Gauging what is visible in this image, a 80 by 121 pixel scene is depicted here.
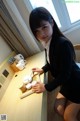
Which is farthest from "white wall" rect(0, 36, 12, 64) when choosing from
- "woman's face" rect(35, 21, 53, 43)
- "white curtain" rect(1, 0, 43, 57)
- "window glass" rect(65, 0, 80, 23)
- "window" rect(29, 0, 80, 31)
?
"window glass" rect(65, 0, 80, 23)

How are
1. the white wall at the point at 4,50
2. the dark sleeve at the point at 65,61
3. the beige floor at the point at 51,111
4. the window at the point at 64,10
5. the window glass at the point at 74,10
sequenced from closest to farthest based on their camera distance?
1. the dark sleeve at the point at 65,61
2. the beige floor at the point at 51,111
3. the white wall at the point at 4,50
4. the window at the point at 64,10
5. the window glass at the point at 74,10

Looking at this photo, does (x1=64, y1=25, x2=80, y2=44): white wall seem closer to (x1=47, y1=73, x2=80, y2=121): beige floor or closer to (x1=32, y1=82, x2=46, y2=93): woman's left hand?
(x1=47, y1=73, x2=80, y2=121): beige floor

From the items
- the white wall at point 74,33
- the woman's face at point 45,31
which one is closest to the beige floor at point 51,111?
the woman's face at point 45,31

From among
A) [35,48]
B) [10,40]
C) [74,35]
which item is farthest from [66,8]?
[10,40]

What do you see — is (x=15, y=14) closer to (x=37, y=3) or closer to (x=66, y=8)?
(x=37, y=3)

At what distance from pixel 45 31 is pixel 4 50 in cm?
76

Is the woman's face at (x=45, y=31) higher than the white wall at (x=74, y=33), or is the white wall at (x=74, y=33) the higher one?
the woman's face at (x=45, y=31)

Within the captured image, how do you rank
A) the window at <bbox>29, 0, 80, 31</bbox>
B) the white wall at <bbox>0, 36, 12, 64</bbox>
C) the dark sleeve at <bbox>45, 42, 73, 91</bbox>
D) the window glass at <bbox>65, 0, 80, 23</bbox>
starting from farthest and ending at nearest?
the window glass at <bbox>65, 0, 80, 23</bbox>
the window at <bbox>29, 0, 80, 31</bbox>
the white wall at <bbox>0, 36, 12, 64</bbox>
the dark sleeve at <bbox>45, 42, 73, 91</bbox>

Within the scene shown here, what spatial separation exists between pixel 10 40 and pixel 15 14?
27cm

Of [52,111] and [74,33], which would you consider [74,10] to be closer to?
[74,33]

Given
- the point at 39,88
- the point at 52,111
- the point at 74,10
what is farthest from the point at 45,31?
the point at 74,10

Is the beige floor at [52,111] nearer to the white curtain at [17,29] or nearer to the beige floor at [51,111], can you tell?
the beige floor at [51,111]

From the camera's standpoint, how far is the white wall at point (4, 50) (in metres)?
1.77

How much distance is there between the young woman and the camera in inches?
46.5
